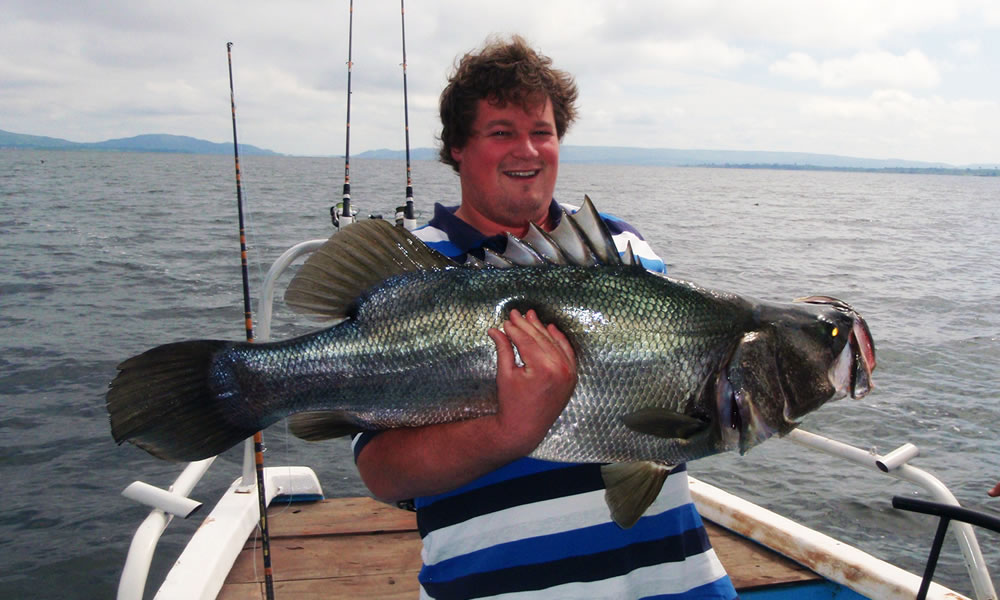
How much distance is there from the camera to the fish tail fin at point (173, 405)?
1.91 metres

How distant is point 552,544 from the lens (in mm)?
2115

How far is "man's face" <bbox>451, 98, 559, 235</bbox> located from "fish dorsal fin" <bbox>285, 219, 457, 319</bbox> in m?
0.52

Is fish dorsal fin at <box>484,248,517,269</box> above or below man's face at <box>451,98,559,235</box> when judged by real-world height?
below

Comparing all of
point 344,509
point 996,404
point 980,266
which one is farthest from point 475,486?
point 980,266

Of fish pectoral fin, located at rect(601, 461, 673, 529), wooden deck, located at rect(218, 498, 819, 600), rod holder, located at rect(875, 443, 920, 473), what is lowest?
wooden deck, located at rect(218, 498, 819, 600)

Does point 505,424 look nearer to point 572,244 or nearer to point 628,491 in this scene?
point 628,491

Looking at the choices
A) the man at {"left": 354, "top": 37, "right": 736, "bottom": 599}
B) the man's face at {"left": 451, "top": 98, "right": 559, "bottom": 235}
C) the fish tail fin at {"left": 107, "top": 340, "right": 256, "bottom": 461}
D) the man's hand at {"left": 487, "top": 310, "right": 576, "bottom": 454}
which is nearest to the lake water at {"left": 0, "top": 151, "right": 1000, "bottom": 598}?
the fish tail fin at {"left": 107, "top": 340, "right": 256, "bottom": 461}

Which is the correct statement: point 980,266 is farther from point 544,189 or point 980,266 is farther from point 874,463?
point 544,189

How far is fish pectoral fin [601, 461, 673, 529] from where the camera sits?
2010 mm

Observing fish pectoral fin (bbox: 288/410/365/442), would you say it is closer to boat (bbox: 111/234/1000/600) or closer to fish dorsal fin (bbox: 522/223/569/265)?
fish dorsal fin (bbox: 522/223/569/265)

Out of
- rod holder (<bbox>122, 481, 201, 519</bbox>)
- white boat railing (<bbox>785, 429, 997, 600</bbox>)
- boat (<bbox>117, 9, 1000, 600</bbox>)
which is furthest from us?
rod holder (<bbox>122, 481, 201, 519</bbox>)

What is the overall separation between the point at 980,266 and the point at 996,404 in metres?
16.2

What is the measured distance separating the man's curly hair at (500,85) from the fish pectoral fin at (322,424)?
1192mm

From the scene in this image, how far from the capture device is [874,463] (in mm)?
3541
